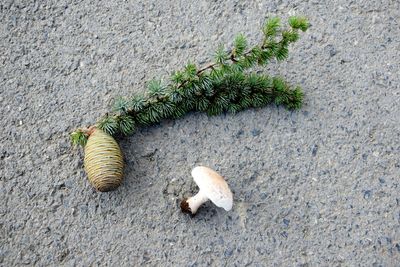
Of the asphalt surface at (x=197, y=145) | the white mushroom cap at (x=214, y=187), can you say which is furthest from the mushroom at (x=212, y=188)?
the asphalt surface at (x=197, y=145)

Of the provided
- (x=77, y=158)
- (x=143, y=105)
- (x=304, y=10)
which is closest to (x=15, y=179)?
(x=77, y=158)

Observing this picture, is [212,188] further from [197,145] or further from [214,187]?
[197,145]

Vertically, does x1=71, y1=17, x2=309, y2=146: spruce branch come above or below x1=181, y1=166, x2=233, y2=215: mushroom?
above

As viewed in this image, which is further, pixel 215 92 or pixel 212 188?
pixel 215 92

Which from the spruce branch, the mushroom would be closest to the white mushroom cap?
the mushroom

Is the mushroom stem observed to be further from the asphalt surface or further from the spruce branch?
the spruce branch

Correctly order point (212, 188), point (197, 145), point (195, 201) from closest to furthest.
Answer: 1. point (212, 188)
2. point (195, 201)
3. point (197, 145)

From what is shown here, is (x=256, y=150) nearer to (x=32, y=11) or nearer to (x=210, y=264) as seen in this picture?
(x=210, y=264)

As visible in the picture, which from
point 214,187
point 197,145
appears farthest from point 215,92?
point 214,187
